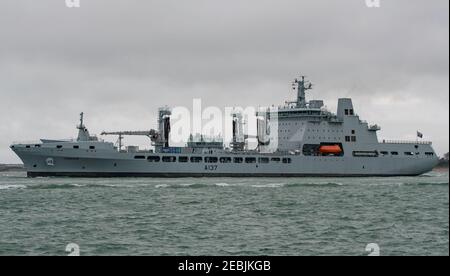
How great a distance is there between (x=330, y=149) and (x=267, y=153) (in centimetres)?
800

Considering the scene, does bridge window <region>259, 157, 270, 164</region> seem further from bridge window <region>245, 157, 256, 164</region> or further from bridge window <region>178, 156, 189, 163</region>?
bridge window <region>178, 156, 189, 163</region>

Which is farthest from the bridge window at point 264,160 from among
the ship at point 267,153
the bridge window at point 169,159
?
the bridge window at point 169,159

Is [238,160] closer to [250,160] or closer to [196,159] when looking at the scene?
[250,160]

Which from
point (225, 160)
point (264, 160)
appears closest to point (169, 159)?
point (225, 160)

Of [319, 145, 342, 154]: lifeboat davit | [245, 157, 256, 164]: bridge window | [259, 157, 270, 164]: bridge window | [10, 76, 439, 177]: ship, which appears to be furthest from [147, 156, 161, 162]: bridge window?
[319, 145, 342, 154]: lifeboat davit

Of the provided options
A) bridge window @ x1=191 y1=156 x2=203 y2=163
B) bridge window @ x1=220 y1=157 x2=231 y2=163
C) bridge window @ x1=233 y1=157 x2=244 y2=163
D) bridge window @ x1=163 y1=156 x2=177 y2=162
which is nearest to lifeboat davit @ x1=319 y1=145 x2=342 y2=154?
bridge window @ x1=233 y1=157 x2=244 y2=163

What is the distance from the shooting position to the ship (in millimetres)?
65938

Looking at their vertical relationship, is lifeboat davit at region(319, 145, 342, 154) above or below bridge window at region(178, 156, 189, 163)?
above

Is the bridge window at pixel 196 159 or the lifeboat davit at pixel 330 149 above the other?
the lifeboat davit at pixel 330 149

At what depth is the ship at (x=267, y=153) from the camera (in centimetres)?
6594

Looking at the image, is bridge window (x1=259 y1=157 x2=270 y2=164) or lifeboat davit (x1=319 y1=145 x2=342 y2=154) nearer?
bridge window (x1=259 y1=157 x2=270 y2=164)

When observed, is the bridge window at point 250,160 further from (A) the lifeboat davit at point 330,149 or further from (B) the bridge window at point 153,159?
(B) the bridge window at point 153,159

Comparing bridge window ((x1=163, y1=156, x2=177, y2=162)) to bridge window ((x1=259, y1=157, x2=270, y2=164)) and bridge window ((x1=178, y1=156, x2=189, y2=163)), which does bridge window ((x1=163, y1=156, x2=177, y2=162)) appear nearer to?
bridge window ((x1=178, y1=156, x2=189, y2=163))
